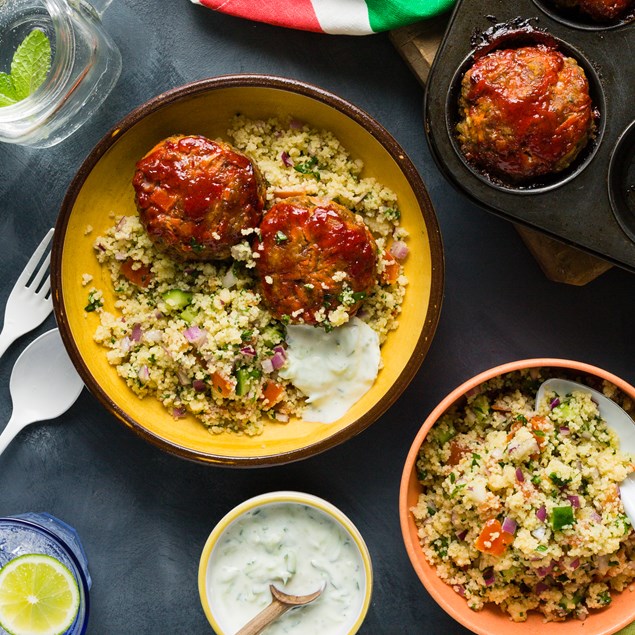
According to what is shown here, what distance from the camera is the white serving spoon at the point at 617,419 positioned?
3168 mm

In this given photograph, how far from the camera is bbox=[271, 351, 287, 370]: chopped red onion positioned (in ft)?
10.5

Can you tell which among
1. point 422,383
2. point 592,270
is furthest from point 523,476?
point 592,270

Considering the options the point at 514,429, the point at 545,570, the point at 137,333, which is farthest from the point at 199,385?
the point at 545,570

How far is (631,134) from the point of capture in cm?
299

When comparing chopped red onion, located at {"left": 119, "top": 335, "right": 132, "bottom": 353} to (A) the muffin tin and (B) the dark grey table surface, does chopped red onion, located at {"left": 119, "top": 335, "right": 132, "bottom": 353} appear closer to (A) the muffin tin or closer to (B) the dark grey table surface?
(B) the dark grey table surface

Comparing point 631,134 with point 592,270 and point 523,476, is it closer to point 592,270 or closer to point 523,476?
point 592,270

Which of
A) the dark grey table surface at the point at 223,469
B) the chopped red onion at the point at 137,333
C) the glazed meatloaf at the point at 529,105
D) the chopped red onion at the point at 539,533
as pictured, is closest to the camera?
the glazed meatloaf at the point at 529,105

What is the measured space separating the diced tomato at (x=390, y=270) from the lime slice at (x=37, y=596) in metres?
1.83

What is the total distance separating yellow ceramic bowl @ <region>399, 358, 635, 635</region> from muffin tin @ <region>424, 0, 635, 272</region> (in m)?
0.50

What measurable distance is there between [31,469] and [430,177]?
7.35 feet

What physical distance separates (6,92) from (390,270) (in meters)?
1.79

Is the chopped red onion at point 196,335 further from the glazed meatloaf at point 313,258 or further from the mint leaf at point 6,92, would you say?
the mint leaf at point 6,92

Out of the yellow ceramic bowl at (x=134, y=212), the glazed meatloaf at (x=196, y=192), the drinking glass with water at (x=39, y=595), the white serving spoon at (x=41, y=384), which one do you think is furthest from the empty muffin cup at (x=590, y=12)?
the drinking glass with water at (x=39, y=595)

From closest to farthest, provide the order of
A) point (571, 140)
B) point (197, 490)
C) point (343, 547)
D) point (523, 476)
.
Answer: point (571, 140) < point (523, 476) < point (343, 547) < point (197, 490)
